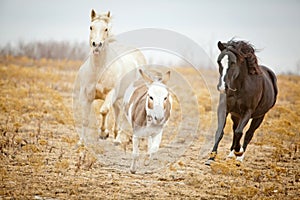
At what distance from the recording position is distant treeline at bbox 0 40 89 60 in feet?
92.3

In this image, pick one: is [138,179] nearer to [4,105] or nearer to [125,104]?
[125,104]

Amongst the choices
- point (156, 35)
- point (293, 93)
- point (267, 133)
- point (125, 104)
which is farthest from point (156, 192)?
point (293, 93)

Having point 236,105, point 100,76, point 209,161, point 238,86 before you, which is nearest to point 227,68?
point 238,86

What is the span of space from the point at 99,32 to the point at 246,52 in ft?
7.88

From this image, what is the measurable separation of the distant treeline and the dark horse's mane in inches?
843

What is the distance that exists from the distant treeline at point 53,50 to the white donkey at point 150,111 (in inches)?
844

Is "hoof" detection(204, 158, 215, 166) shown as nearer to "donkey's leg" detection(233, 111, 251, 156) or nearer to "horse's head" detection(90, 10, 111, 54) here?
"donkey's leg" detection(233, 111, 251, 156)

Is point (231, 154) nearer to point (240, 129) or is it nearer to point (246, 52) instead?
point (240, 129)

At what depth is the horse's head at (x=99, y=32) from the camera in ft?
26.6

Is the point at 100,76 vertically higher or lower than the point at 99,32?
lower

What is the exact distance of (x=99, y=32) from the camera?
26.7 feet

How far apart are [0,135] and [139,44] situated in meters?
2.90

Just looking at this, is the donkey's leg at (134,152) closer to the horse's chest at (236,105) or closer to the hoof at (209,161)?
the hoof at (209,161)

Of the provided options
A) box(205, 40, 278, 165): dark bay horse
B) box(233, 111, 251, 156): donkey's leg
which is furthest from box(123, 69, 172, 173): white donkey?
box(233, 111, 251, 156): donkey's leg
